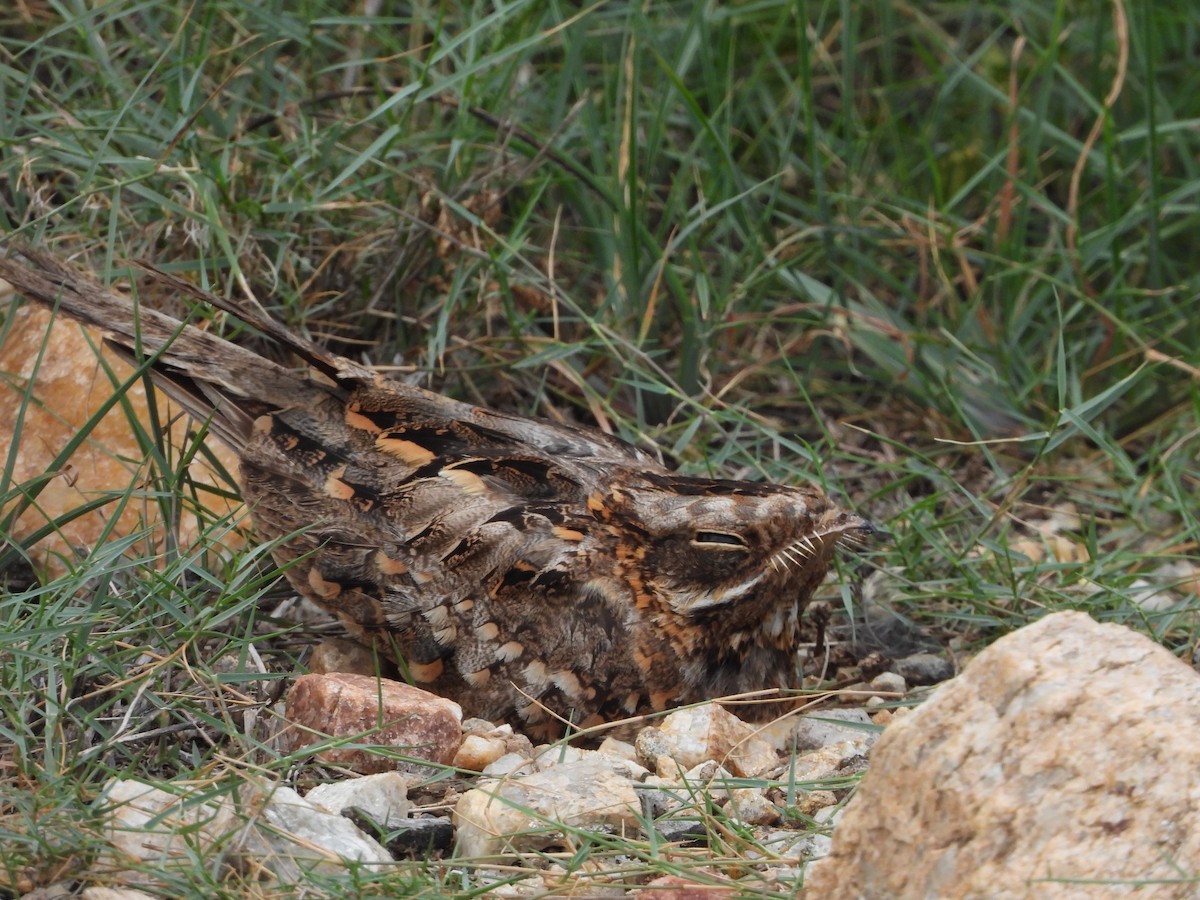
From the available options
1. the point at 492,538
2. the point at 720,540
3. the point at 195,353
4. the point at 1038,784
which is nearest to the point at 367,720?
the point at 492,538

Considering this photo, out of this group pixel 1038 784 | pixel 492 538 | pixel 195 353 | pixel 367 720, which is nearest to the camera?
pixel 1038 784

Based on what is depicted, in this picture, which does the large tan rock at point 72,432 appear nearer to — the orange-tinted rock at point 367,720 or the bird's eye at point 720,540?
the orange-tinted rock at point 367,720

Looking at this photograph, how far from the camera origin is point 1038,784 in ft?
5.64

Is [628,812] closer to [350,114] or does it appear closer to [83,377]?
[83,377]

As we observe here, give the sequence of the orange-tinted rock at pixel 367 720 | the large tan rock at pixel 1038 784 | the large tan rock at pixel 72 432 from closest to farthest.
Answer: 1. the large tan rock at pixel 1038 784
2. the orange-tinted rock at pixel 367 720
3. the large tan rock at pixel 72 432

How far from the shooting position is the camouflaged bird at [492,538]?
265 cm

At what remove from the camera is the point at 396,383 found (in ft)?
9.40

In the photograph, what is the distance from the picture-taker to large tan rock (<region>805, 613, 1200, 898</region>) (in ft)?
5.51

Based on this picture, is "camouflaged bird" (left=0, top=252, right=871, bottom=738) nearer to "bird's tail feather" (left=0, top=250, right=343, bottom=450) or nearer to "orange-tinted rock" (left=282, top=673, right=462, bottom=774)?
"bird's tail feather" (left=0, top=250, right=343, bottom=450)

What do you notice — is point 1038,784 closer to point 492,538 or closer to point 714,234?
point 492,538

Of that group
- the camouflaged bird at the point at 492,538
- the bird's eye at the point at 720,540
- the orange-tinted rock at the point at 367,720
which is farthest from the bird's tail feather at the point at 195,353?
the bird's eye at the point at 720,540

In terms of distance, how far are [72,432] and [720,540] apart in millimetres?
1423

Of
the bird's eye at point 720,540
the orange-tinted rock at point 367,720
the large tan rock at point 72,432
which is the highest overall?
the large tan rock at point 72,432

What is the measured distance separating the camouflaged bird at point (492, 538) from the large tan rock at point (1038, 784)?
0.86m
